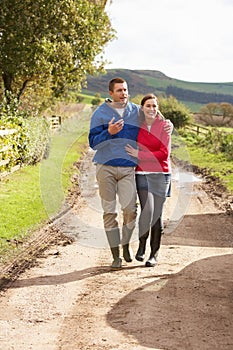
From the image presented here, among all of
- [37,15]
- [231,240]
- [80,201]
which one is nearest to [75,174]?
[80,201]

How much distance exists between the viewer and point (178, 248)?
29.5 feet

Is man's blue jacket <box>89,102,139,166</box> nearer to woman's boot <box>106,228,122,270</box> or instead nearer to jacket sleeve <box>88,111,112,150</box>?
jacket sleeve <box>88,111,112,150</box>

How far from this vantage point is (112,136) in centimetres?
759

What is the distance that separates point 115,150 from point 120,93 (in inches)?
27.7

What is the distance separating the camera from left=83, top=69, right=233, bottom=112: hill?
12262cm

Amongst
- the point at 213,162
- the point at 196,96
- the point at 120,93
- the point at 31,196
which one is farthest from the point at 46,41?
the point at 196,96

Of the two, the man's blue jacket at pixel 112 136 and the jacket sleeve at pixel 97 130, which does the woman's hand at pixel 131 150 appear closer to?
the man's blue jacket at pixel 112 136

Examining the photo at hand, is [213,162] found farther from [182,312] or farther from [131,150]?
[182,312]

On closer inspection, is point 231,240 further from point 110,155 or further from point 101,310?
point 101,310

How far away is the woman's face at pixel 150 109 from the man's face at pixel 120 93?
0.89 feet

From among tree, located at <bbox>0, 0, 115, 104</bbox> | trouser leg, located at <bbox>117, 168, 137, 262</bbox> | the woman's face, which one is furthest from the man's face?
tree, located at <bbox>0, 0, 115, 104</bbox>

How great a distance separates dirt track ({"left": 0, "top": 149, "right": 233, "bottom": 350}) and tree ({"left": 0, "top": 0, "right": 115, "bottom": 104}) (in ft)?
49.5

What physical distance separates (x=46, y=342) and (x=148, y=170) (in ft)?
10.5

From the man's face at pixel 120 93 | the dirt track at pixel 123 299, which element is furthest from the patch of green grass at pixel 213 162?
the man's face at pixel 120 93
